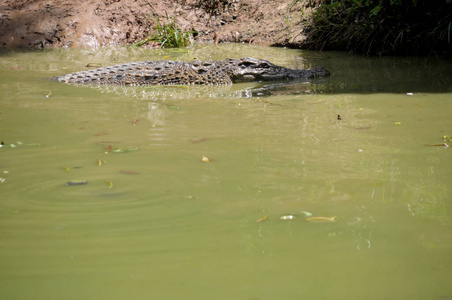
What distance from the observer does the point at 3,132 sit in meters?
3.54

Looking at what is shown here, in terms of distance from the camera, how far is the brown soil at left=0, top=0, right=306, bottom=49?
32.5ft

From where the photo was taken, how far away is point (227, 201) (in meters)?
2.21

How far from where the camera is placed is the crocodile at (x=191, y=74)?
6371 mm

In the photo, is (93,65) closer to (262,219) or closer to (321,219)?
(262,219)

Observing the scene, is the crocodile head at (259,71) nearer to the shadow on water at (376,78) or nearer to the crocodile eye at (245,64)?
the crocodile eye at (245,64)

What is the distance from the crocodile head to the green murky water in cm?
194

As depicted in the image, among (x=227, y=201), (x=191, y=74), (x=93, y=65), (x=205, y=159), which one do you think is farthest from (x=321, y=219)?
(x=93, y=65)

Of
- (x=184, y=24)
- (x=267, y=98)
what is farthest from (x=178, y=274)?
(x=184, y=24)

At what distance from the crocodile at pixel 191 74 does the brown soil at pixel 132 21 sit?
3.21 metres

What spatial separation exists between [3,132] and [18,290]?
2.31 metres

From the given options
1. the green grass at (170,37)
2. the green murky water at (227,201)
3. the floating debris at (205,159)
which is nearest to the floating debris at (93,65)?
the green grass at (170,37)

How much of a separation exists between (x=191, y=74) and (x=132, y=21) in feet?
15.6

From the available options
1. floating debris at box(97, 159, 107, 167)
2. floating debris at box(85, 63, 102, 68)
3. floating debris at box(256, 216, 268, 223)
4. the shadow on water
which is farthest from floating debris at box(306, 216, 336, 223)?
floating debris at box(85, 63, 102, 68)

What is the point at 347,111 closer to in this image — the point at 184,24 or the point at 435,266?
the point at 435,266
